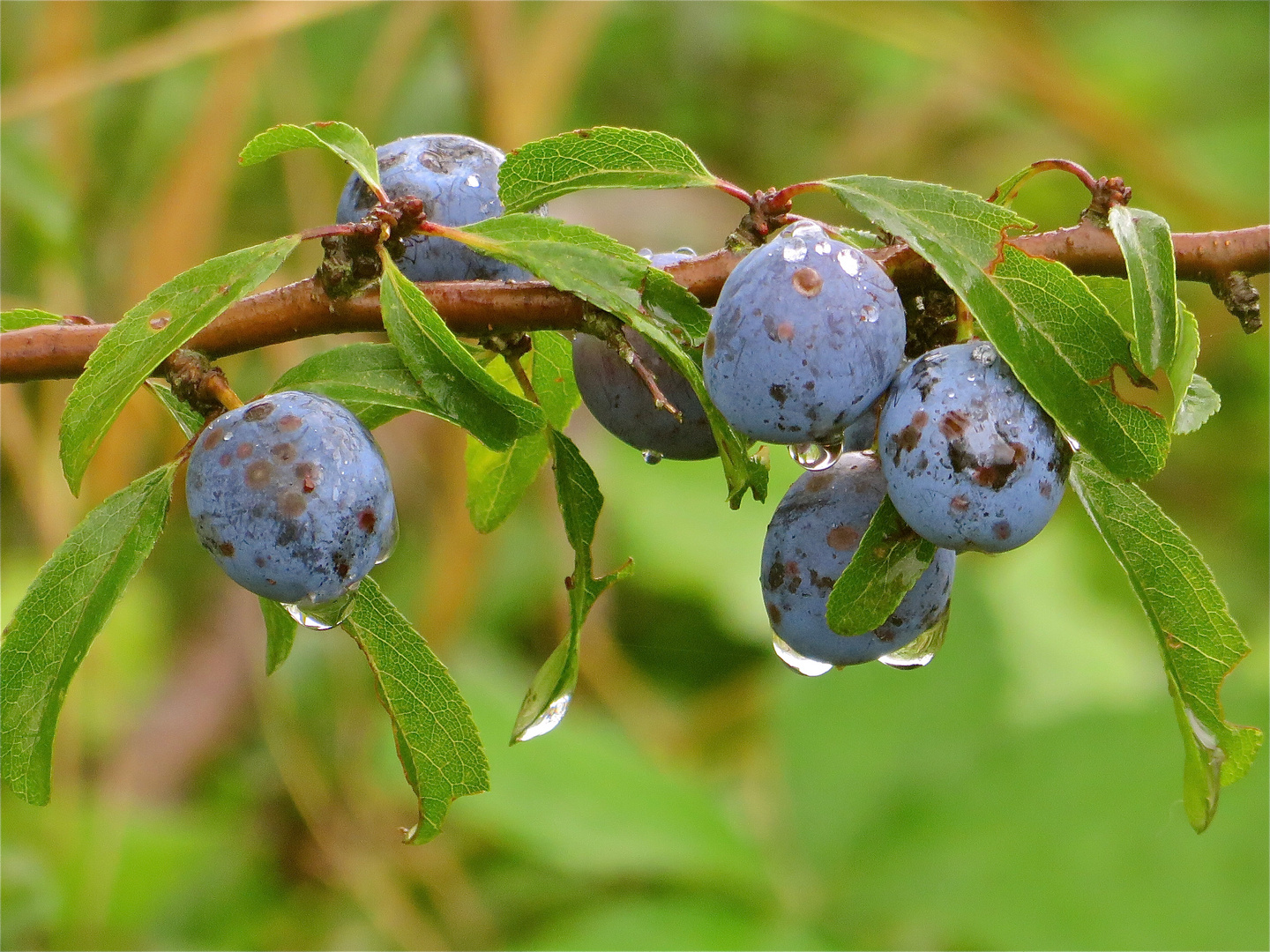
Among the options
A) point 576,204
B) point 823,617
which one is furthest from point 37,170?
point 576,204

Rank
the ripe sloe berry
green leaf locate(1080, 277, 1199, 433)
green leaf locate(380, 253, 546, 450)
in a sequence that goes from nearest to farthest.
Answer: green leaf locate(1080, 277, 1199, 433), green leaf locate(380, 253, 546, 450), the ripe sloe berry

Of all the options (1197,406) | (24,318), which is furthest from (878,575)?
(24,318)

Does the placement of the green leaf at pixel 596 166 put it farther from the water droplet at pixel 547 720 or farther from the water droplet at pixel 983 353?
the water droplet at pixel 547 720

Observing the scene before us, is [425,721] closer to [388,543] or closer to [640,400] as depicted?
[388,543]

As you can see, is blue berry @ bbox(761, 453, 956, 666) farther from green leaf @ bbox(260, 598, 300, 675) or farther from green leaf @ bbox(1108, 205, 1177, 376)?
green leaf @ bbox(260, 598, 300, 675)

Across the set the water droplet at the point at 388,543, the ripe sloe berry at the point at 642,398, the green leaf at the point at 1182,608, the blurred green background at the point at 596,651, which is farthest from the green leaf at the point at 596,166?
the blurred green background at the point at 596,651

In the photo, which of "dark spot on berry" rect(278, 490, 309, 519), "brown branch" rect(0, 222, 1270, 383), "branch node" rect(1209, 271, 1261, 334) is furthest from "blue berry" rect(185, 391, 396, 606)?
"branch node" rect(1209, 271, 1261, 334)

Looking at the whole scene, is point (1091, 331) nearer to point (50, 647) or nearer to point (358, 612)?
point (358, 612)
